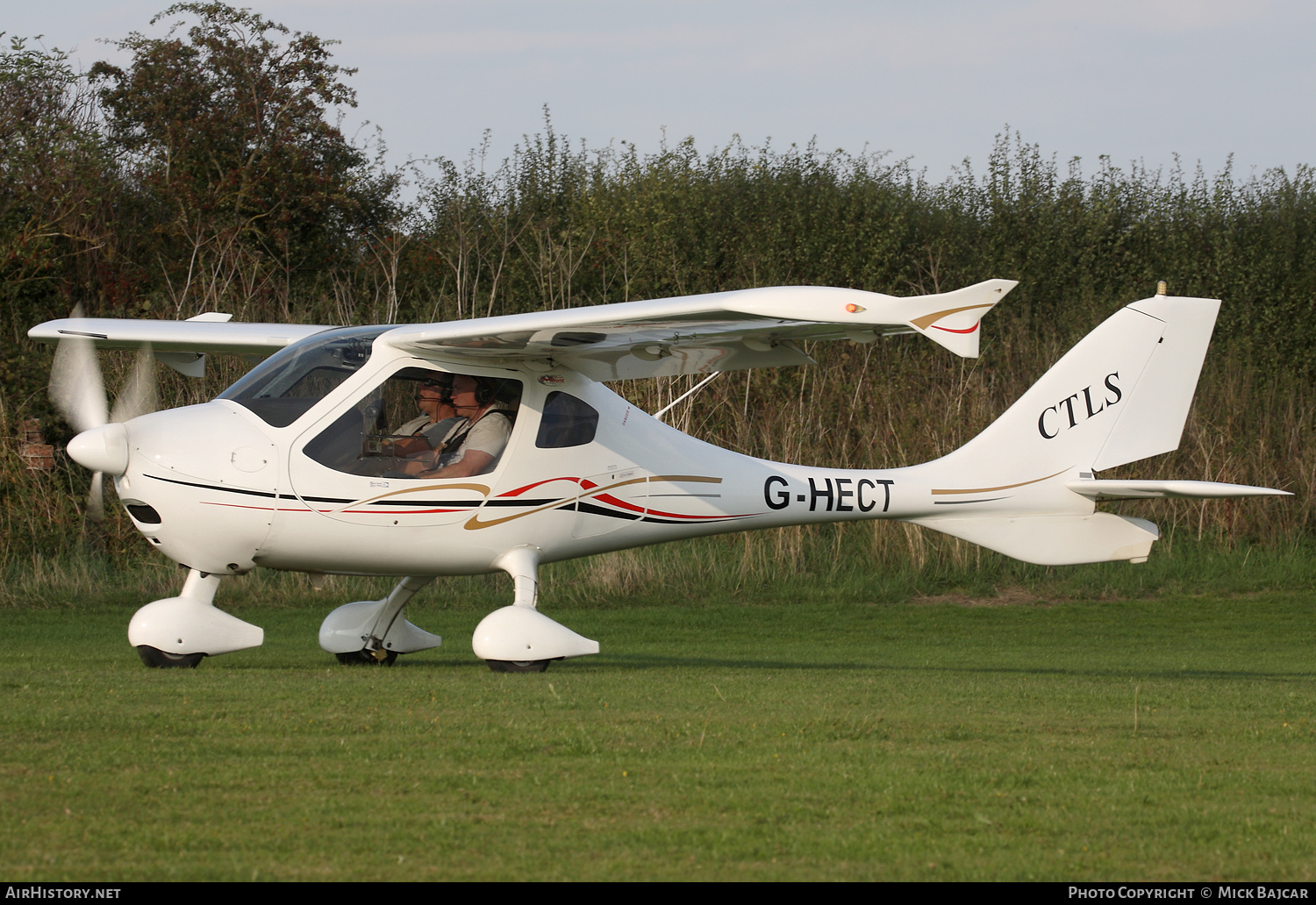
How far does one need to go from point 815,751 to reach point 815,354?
15354 mm

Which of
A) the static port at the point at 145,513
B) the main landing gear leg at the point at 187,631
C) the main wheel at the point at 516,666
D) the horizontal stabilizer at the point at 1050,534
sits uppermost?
the static port at the point at 145,513

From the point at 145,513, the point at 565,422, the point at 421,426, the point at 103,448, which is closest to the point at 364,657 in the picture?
the point at 421,426

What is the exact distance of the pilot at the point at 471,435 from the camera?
9398 mm

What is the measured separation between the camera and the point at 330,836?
4355 millimetres

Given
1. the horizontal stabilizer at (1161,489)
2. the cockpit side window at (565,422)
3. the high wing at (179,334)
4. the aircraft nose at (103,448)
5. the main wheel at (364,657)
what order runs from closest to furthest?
the aircraft nose at (103,448) → the cockpit side window at (565,422) → the horizontal stabilizer at (1161,489) → the main wheel at (364,657) → the high wing at (179,334)

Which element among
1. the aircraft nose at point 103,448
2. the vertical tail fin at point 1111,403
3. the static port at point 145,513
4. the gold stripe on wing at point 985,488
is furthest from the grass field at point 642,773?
the vertical tail fin at point 1111,403

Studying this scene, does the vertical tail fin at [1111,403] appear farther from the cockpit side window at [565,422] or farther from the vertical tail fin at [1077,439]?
the cockpit side window at [565,422]

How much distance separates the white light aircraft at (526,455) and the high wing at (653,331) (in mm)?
21

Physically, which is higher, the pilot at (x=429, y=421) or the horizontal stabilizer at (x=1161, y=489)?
the pilot at (x=429, y=421)

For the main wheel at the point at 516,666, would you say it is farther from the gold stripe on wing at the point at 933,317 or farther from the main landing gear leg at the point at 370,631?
the gold stripe on wing at the point at 933,317

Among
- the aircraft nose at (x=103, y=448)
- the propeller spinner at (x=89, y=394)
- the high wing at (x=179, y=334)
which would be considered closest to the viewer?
the aircraft nose at (x=103, y=448)

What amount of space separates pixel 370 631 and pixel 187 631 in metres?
1.70

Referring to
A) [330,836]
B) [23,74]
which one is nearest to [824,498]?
[330,836]

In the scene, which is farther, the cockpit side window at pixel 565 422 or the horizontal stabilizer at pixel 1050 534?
the horizontal stabilizer at pixel 1050 534
